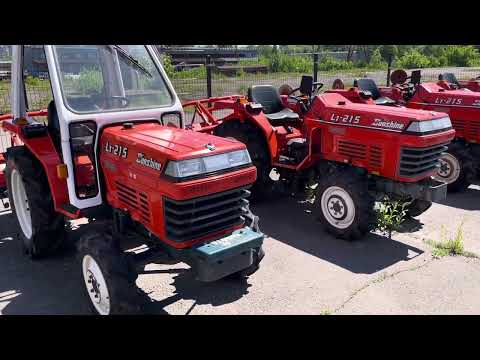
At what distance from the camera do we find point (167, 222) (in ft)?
9.47

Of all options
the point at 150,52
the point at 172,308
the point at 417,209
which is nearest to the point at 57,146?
the point at 150,52

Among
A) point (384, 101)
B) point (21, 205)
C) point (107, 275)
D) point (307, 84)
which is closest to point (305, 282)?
point (107, 275)

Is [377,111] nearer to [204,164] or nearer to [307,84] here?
[307,84]

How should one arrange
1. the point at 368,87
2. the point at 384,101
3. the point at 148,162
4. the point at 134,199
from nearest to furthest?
the point at 148,162, the point at 134,199, the point at 384,101, the point at 368,87

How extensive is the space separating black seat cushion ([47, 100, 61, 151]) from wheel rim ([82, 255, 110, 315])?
1136 mm

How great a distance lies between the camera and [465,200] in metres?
5.93

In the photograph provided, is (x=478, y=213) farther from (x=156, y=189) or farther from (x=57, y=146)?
(x=57, y=146)

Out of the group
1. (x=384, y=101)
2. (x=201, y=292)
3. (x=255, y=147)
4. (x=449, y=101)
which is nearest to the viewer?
(x=201, y=292)

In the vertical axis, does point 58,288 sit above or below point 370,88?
below

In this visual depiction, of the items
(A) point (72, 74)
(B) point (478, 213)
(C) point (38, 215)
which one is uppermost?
(A) point (72, 74)

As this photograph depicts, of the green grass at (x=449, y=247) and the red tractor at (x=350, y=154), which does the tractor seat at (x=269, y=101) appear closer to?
the red tractor at (x=350, y=154)

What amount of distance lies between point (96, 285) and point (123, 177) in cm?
79

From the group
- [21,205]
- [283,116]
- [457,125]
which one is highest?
[283,116]
